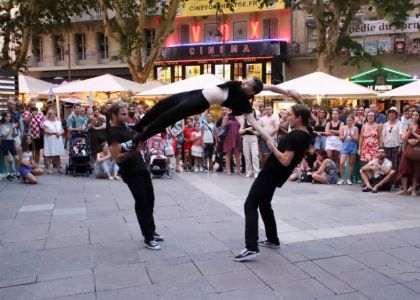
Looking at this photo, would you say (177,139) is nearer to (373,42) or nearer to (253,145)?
(253,145)

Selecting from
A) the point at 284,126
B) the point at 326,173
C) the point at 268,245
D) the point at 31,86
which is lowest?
the point at 268,245

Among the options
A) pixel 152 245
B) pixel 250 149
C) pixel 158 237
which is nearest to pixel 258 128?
pixel 152 245

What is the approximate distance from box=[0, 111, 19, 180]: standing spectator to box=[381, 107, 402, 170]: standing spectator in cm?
854

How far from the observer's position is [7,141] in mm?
10648

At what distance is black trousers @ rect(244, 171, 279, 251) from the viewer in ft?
15.6

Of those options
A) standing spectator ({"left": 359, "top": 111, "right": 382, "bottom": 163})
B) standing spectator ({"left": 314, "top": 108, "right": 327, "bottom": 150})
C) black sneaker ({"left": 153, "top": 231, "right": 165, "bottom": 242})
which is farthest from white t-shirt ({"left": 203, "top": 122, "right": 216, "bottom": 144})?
black sneaker ({"left": 153, "top": 231, "right": 165, "bottom": 242})

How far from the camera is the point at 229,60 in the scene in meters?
29.7

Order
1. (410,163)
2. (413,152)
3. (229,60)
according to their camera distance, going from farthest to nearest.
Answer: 1. (229,60)
2. (410,163)
3. (413,152)

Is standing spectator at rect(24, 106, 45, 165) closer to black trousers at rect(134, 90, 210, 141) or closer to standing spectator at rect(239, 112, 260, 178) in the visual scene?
standing spectator at rect(239, 112, 260, 178)

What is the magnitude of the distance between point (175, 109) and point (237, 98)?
28.8 inches

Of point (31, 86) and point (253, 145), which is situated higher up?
point (31, 86)

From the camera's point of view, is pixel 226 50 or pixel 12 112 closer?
pixel 12 112

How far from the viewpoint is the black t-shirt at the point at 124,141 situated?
520 centimetres

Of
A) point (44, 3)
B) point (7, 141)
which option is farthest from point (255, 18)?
point (7, 141)
